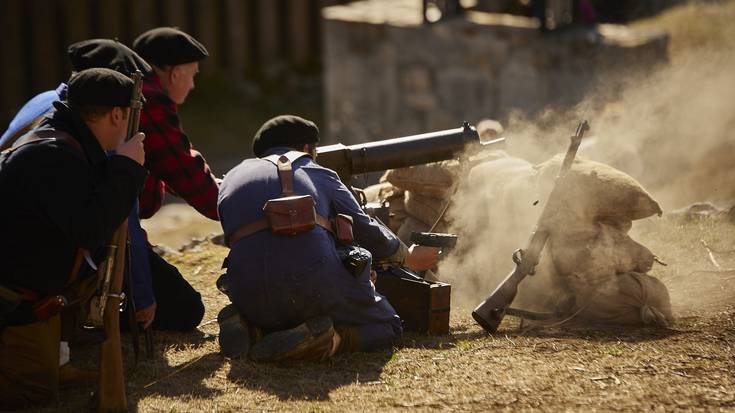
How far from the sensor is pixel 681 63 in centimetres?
977

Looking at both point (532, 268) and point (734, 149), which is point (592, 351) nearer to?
point (532, 268)

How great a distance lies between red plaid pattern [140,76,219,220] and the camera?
5.44 meters

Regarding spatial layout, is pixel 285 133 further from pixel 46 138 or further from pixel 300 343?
pixel 46 138

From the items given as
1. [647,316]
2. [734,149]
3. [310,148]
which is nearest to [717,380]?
[647,316]

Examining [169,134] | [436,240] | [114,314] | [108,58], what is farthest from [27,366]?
[436,240]

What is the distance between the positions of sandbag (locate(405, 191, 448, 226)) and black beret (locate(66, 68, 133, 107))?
7.85 feet

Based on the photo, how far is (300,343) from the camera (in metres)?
4.66

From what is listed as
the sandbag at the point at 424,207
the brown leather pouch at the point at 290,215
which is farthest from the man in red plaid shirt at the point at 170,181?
the sandbag at the point at 424,207

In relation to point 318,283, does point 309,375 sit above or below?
below

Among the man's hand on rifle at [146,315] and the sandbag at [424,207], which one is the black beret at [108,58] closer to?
the man's hand on rifle at [146,315]

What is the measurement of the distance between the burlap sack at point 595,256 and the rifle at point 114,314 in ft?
7.34

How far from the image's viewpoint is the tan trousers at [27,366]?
429 cm

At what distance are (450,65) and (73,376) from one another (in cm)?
734

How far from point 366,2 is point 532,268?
8004 mm
